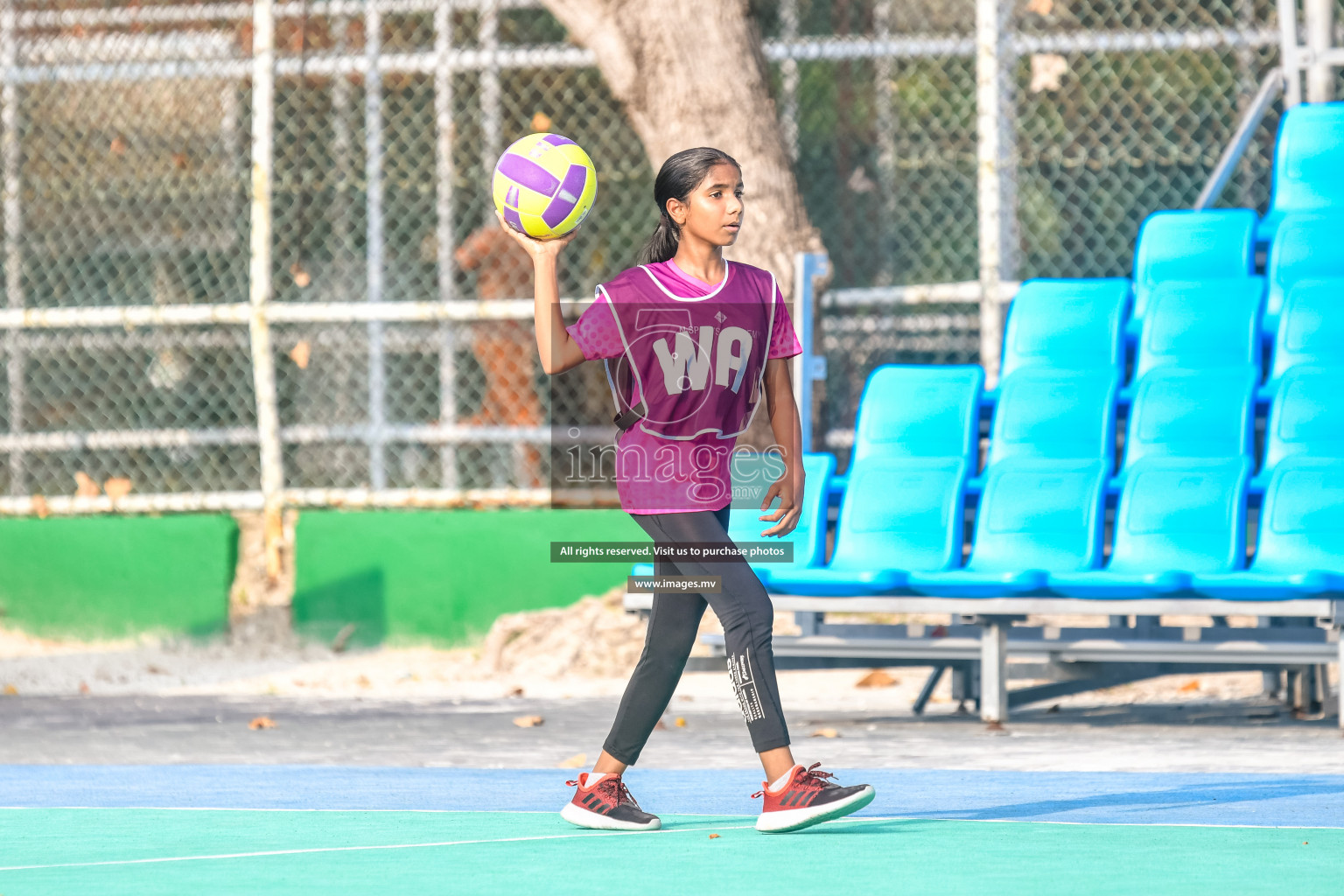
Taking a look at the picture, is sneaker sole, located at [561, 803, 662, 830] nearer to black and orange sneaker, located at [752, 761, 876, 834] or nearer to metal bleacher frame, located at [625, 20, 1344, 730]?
black and orange sneaker, located at [752, 761, 876, 834]

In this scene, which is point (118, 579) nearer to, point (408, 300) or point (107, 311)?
point (107, 311)

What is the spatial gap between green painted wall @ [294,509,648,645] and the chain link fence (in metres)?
0.17

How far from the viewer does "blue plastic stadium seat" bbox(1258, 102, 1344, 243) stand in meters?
9.01

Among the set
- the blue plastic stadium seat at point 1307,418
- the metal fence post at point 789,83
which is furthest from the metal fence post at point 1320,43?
the metal fence post at point 789,83

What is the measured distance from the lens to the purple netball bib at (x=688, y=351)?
15.7ft

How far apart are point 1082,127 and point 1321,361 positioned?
3.03 metres

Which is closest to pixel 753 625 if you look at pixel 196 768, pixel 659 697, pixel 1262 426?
pixel 659 697

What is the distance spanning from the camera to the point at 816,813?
469cm

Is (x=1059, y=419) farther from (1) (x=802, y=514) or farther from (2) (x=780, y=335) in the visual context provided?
(2) (x=780, y=335)

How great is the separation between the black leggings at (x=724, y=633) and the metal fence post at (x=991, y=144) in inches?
207

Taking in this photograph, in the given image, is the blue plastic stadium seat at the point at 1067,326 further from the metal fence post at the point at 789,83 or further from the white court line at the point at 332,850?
the white court line at the point at 332,850

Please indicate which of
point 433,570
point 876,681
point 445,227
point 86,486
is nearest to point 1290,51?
point 876,681

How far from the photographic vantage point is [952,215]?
35.9 ft

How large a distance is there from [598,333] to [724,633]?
0.83m
